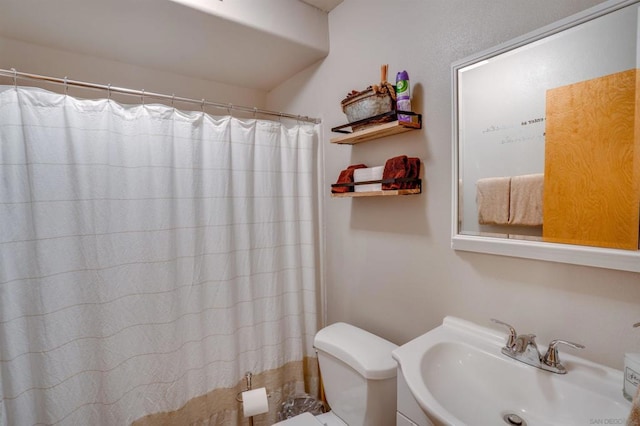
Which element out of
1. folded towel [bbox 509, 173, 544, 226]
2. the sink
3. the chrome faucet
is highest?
folded towel [bbox 509, 173, 544, 226]

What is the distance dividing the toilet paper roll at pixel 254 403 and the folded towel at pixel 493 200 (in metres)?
1.29

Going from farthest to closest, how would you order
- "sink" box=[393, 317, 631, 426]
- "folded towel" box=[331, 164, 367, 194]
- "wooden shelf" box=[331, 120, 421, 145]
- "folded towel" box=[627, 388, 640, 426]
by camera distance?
"folded towel" box=[331, 164, 367, 194]
"wooden shelf" box=[331, 120, 421, 145]
"sink" box=[393, 317, 631, 426]
"folded towel" box=[627, 388, 640, 426]

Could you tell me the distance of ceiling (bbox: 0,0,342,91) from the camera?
132 centimetres

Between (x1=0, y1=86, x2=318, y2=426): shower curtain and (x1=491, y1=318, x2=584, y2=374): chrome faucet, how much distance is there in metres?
1.10

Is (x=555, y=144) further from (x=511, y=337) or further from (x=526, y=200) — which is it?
(x=511, y=337)

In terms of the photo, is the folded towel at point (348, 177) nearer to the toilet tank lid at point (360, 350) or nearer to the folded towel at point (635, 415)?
the toilet tank lid at point (360, 350)

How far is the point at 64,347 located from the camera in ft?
3.95

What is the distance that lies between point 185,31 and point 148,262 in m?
1.19

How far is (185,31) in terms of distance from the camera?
1.49 metres

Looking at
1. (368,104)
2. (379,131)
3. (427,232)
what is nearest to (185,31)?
(368,104)

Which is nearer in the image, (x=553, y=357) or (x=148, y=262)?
(x=553, y=357)

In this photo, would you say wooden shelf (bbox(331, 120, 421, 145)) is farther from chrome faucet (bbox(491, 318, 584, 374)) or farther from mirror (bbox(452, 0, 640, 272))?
chrome faucet (bbox(491, 318, 584, 374))

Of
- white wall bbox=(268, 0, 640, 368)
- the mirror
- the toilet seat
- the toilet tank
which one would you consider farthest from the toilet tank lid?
the mirror

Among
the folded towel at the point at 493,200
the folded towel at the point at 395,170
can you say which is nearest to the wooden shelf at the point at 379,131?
the folded towel at the point at 395,170
